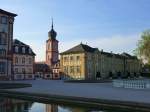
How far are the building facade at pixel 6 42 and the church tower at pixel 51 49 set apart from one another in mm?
74516

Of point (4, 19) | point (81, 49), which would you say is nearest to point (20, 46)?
point (81, 49)

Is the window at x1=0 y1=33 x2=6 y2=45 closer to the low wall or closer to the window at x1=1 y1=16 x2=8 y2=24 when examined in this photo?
the window at x1=1 y1=16 x2=8 y2=24

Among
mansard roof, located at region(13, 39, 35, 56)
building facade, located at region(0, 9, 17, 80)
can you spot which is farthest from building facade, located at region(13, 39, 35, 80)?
building facade, located at region(0, 9, 17, 80)

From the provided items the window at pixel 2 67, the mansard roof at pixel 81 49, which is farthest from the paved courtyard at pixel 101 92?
the mansard roof at pixel 81 49

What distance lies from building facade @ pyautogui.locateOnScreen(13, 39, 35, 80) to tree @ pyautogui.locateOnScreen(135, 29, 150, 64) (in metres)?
37.2

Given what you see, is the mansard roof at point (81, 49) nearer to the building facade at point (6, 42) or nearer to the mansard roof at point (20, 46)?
the mansard roof at point (20, 46)

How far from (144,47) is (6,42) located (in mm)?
28419

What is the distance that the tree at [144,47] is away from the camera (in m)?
68.8

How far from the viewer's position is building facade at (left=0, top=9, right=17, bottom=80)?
208 ft

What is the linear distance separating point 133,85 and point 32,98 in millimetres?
17527

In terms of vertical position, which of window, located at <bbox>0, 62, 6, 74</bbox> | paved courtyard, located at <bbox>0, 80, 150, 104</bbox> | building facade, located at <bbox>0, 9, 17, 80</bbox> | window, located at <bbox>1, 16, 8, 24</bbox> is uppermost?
window, located at <bbox>1, 16, 8, 24</bbox>

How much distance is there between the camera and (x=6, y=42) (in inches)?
2527

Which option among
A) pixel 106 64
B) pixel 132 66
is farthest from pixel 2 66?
pixel 132 66

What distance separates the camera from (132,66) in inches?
5940
